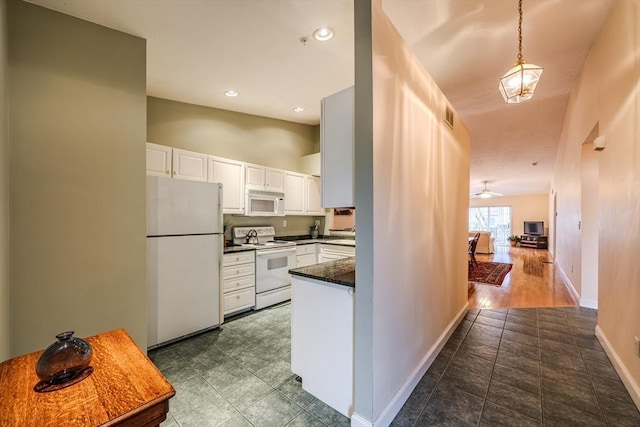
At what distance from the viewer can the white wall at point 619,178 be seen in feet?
6.02

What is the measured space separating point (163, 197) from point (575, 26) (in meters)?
4.15

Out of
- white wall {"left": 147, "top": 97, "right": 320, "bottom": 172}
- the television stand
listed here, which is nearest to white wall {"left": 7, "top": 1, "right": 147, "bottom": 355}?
white wall {"left": 147, "top": 97, "right": 320, "bottom": 172}

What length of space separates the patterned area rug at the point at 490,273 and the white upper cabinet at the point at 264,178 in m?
4.21

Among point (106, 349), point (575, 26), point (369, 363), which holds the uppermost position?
point (575, 26)

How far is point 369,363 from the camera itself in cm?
145

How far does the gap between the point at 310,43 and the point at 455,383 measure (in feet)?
10.1

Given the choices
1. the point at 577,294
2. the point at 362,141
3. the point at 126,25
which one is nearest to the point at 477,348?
the point at 362,141

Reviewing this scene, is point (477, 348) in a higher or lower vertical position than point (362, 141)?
lower

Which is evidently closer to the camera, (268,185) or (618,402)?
(618,402)

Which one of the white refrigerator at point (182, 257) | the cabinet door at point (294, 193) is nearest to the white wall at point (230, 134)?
the cabinet door at point (294, 193)

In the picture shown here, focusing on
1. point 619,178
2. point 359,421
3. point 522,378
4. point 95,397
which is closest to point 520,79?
point 619,178

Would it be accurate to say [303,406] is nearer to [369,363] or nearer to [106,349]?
[369,363]

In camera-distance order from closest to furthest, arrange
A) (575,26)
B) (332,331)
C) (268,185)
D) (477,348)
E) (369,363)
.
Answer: (369,363), (332,331), (575,26), (477,348), (268,185)

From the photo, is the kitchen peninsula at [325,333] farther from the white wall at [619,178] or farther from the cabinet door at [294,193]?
the cabinet door at [294,193]
